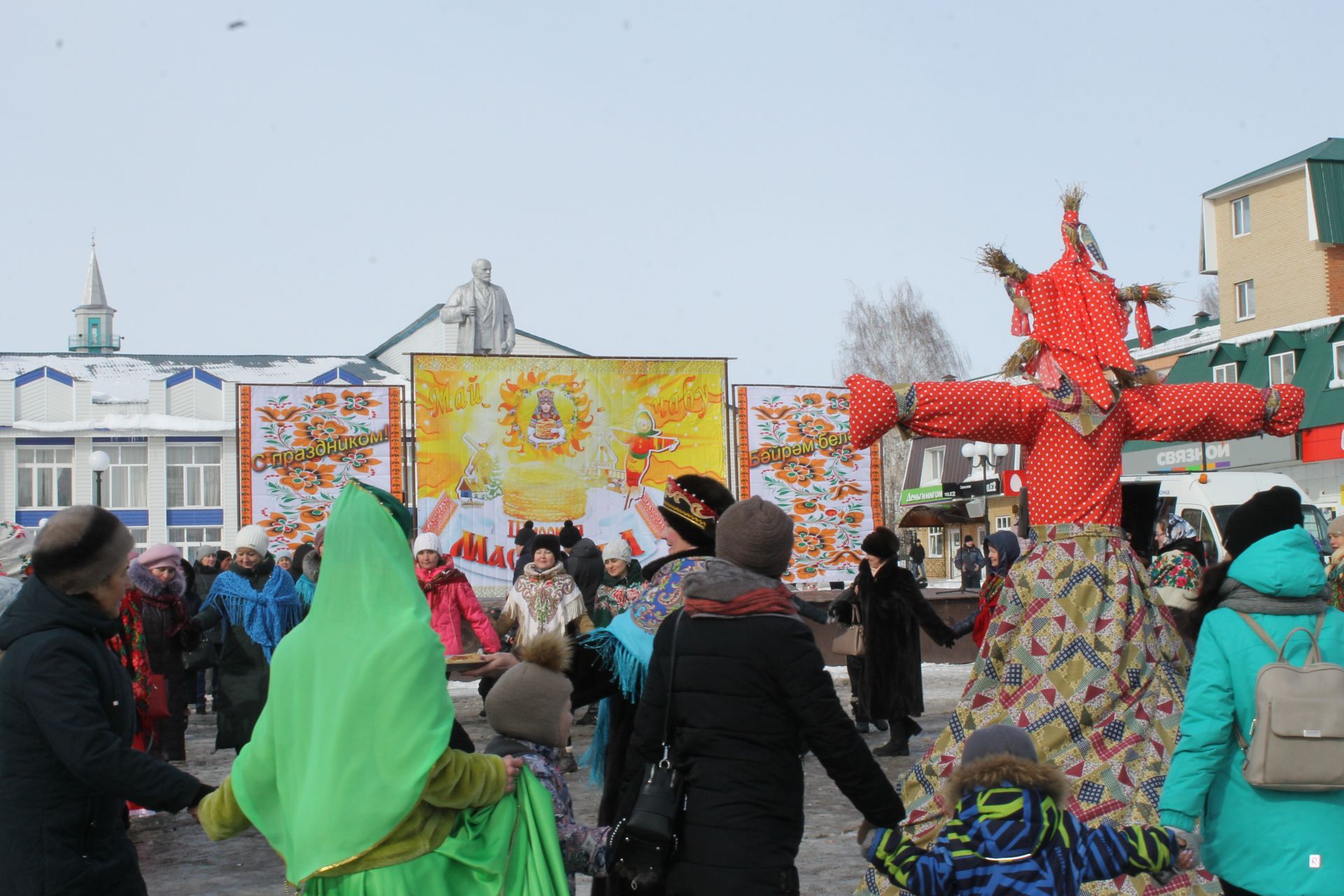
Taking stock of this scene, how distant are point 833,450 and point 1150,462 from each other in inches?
712

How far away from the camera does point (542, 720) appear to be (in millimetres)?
3625

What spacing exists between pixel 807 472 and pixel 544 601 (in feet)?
40.8

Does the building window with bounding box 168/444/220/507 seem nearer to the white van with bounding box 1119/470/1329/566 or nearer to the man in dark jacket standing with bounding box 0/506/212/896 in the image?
the white van with bounding box 1119/470/1329/566

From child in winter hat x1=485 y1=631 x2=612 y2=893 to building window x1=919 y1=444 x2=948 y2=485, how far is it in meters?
47.4

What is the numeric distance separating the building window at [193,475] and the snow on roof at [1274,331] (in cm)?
3230

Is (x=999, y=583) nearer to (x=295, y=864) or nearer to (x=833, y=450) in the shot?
(x=295, y=864)

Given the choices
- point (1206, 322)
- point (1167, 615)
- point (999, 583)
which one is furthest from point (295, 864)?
point (1206, 322)

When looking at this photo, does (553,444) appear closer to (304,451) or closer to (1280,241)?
(304,451)

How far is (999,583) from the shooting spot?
26.9 feet

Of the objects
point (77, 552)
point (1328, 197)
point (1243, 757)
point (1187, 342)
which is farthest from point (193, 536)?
point (1243, 757)

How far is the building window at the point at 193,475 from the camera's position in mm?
48812

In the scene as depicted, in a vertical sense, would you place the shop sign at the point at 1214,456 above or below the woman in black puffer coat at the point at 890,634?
above

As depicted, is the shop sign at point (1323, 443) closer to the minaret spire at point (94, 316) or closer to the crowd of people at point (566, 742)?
the crowd of people at point (566, 742)

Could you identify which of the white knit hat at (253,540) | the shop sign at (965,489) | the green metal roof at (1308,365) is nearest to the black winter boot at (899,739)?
the white knit hat at (253,540)
